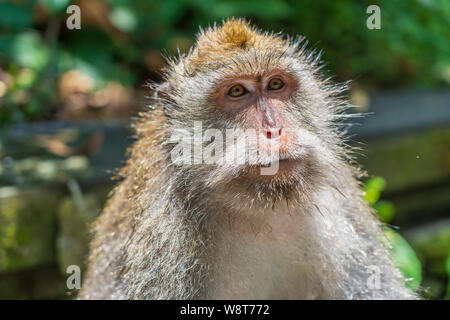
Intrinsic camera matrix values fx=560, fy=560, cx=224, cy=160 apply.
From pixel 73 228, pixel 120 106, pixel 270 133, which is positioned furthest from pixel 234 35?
pixel 120 106

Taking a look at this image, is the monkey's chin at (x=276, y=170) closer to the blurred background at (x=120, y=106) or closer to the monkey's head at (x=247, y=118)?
the monkey's head at (x=247, y=118)

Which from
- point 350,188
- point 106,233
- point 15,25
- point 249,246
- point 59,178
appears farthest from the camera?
point 15,25

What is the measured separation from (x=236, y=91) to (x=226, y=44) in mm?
248

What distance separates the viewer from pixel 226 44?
9.16 feet

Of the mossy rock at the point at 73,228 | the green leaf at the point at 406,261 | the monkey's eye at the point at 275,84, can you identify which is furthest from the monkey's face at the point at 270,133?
the mossy rock at the point at 73,228

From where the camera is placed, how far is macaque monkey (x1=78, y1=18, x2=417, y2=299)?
2.64 m

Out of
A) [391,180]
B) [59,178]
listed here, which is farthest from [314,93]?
[391,180]

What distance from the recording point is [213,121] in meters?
2.74

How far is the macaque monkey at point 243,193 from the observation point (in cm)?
264

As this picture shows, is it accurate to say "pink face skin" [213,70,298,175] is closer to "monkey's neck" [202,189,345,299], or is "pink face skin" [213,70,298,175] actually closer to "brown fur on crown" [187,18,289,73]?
"brown fur on crown" [187,18,289,73]

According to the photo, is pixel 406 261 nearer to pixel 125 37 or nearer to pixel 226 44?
pixel 226 44

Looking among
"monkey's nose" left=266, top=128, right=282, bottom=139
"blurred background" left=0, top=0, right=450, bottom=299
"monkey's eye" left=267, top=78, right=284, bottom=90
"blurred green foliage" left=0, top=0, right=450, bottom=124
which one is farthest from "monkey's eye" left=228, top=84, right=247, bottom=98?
"blurred green foliage" left=0, top=0, right=450, bottom=124

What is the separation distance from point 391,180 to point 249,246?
3.47 metres
